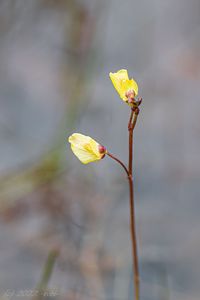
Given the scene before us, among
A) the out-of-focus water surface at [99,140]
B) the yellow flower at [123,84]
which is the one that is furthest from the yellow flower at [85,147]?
the out-of-focus water surface at [99,140]

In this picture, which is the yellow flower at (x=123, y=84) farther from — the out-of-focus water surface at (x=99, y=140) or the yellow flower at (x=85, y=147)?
the out-of-focus water surface at (x=99, y=140)

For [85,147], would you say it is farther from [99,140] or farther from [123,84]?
[99,140]

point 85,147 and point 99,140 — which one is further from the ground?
point 99,140

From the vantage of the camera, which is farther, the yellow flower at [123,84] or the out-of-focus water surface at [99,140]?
the out-of-focus water surface at [99,140]

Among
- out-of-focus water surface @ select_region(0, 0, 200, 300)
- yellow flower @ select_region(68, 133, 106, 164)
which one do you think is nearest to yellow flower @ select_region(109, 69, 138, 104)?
yellow flower @ select_region(68, 133, 106, 164)

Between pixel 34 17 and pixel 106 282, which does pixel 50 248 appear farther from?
pixel 34 17

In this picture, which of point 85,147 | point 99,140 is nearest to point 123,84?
point 85,147
